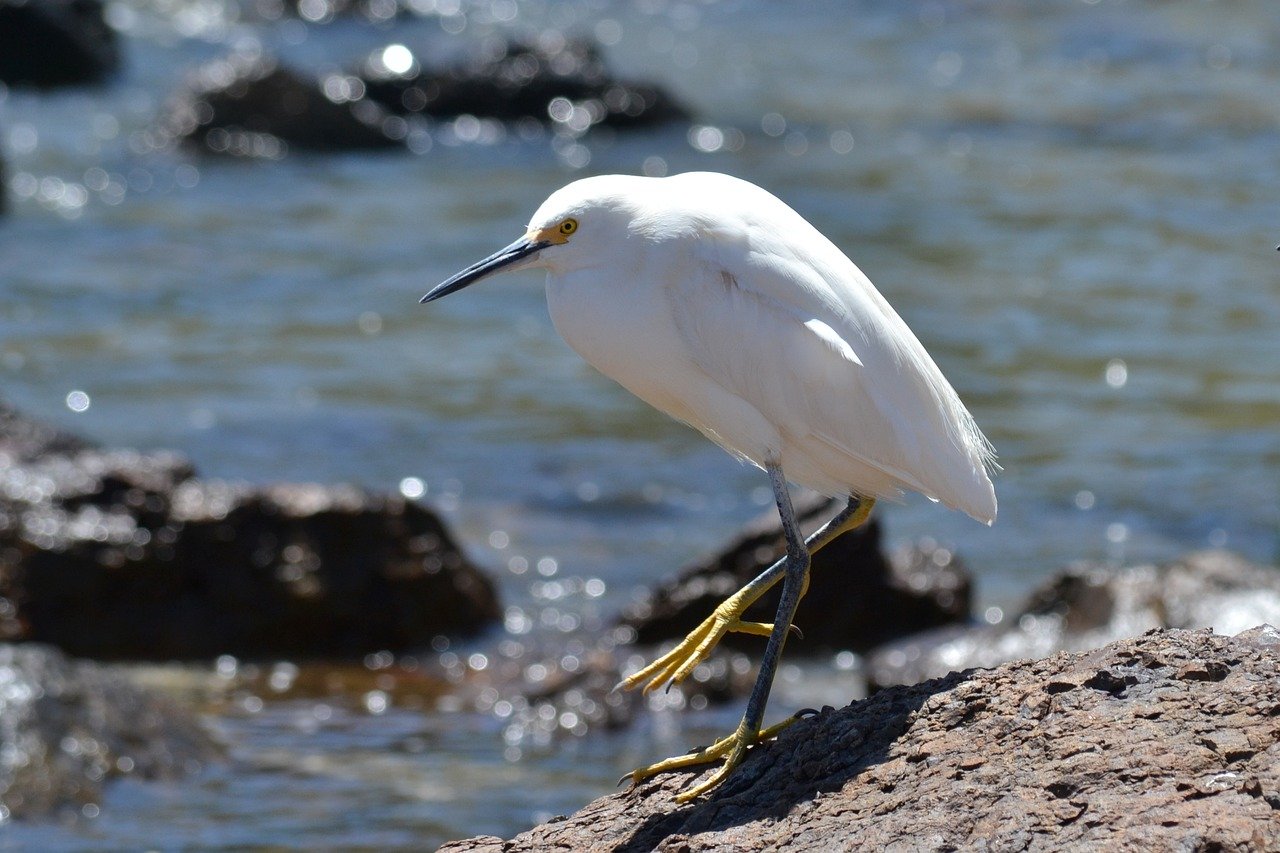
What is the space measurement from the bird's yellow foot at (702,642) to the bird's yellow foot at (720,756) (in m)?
0.20

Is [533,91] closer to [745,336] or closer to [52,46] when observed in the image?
[52,46]

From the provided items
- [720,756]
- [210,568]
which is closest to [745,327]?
[720,756]

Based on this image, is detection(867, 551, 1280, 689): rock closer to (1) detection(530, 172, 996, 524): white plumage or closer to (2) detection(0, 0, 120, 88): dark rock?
(1) detection(530, 172, 996, 524): white plumage

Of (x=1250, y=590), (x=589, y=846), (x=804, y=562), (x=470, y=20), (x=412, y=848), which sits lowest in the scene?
(x=470, y=20)

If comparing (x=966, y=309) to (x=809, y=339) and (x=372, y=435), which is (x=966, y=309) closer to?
(x=372, y=435)

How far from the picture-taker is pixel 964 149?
18812 mm

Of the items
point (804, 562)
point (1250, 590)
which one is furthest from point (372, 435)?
point (804, 562)

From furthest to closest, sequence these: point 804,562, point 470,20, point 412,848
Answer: point 470,20
point 412,848
point 804,562

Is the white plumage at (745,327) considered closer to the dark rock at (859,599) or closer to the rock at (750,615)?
the rock at (750,615)

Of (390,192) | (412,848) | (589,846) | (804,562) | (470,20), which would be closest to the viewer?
(589,846)

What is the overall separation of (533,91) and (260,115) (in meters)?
3.09

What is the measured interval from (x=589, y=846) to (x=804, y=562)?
81cm

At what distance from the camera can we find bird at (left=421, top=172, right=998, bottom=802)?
13.2 ft

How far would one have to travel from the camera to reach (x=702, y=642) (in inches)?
167
